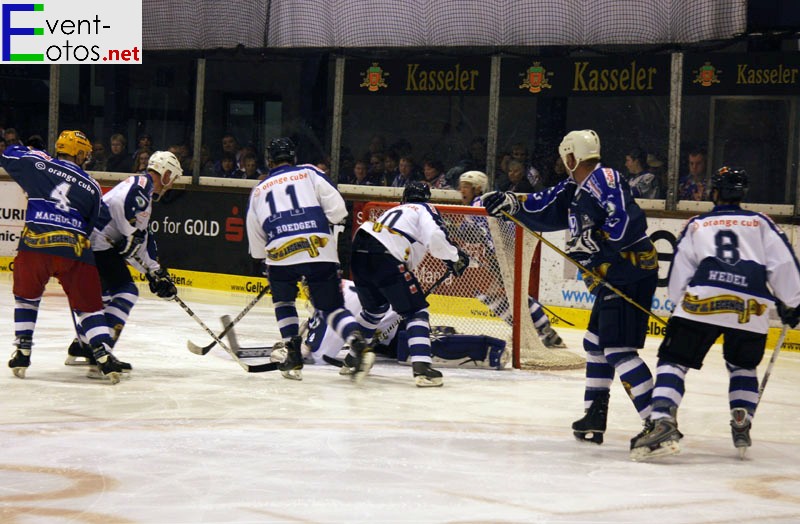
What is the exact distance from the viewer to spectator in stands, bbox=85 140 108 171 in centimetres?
1216

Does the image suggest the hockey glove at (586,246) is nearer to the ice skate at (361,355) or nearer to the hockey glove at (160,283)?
the ice skate at (361,355)

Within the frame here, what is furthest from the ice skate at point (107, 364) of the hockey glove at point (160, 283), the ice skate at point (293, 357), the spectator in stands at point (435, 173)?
the spectator in stands at point (435, 173)

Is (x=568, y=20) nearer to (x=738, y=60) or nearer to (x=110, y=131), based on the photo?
(x=738, y=60)

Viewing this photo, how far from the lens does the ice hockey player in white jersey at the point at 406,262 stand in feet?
20.4

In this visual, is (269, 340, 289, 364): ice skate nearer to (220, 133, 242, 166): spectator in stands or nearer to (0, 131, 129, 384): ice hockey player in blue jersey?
(0, 131, 129, 384): ice hockey player in blue jersey

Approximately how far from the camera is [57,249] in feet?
18.9

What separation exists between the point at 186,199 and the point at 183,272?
2.25 ft

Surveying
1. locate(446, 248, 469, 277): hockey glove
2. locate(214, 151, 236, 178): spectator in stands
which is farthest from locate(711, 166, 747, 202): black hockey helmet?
locate(214, 151, 236, 178): spectator in stands

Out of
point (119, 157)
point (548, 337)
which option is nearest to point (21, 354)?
point (548, 337)

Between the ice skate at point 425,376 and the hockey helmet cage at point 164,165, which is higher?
the hockey helmet cage at point 164,165

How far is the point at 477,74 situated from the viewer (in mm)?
10180

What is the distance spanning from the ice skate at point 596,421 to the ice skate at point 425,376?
1.47 m

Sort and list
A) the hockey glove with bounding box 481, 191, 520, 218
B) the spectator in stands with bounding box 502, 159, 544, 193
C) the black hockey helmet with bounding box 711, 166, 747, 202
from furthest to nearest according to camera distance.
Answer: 1. the spectator in stands with bounding box 502, 159, 544, 193
2. the hockey glove with bounding box 481, 191, 520, 218
3. the black hockey helmet with bounding box 711, 166, 747, 202

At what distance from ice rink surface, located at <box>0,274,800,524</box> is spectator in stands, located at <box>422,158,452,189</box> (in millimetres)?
3578
